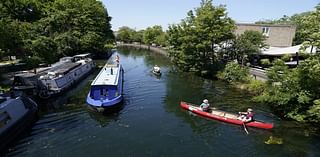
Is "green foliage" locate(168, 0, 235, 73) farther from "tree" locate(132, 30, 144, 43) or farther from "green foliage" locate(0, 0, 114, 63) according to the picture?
"tree" locate(132, 30, 144, 43)

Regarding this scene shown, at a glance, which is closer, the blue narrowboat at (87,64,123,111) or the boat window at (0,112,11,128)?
the boat window at (0,112,11,128)

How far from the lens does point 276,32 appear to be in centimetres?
5697

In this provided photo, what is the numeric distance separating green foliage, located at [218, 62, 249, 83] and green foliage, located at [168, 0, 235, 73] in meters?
6.05

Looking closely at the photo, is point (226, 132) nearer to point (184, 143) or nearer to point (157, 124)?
point (184, 143)

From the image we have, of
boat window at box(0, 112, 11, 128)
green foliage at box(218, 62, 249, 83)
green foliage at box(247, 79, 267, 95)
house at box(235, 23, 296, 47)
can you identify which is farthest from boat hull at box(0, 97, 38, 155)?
house at box(235, 23, 296, 47)

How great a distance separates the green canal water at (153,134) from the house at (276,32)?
96.6ft

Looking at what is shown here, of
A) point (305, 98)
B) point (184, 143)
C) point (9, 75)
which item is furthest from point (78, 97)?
point (305, 98)

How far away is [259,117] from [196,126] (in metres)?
6.86

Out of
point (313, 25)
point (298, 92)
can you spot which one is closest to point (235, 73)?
point (298, 92)

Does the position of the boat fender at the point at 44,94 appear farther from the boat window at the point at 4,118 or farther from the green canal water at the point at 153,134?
the boat window at the point at 4,118

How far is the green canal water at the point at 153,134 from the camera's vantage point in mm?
19152

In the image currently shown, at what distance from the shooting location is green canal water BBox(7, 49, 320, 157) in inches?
754

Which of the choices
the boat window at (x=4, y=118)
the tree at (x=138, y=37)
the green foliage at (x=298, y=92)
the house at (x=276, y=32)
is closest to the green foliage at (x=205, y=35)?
the house at (x=276, y=32)

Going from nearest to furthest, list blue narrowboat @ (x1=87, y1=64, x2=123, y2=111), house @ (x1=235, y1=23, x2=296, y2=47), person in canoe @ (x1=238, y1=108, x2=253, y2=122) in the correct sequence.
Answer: person in canoe @ (x1=238, y1=108, x2=253, y2=122), blue narrowboat @ (x1=87, y1=64, x2=123, y2=111), house @ (x1=235, y1=23, x2=296, y2=47)
